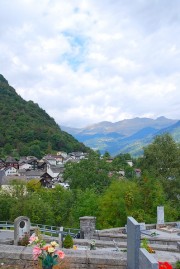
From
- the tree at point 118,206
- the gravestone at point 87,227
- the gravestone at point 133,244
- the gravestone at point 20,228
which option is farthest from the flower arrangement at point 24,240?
the tree at point 118,206

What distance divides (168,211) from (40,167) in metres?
90.8

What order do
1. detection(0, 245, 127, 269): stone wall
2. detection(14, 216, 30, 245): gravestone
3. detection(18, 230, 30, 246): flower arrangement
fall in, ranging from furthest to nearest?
detection(14, 216, 30, 245): gravestone, detection(18, 230, 30, 246): flower arrangement, detection(0, 245, 127, 269): stone wall

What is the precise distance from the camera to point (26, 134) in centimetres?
13362

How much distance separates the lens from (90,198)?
31672 millimetres

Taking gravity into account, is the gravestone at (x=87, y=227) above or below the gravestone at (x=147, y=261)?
below

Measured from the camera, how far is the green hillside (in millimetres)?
131875

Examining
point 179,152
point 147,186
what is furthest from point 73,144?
point 147,186

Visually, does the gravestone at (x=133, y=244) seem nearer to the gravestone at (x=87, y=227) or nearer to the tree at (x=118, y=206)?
the gravestone at (x=87, y=227)

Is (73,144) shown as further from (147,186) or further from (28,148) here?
(147,186)

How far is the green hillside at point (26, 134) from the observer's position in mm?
131875

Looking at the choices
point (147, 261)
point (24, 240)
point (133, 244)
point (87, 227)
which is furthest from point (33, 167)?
point (147, 261)

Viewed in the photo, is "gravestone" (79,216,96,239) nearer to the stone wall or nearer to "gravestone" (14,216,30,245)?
"gravestone" (14,216,30,245)

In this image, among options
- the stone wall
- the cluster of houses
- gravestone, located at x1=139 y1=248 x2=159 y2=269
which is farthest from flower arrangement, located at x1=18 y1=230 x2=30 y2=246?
the cluster of houses

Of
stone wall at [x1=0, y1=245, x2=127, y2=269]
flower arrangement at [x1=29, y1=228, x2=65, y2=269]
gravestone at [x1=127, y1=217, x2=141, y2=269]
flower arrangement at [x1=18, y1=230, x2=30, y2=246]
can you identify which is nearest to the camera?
flower arrangement at [x1=29, y1=228, x2=65, y2=269]
